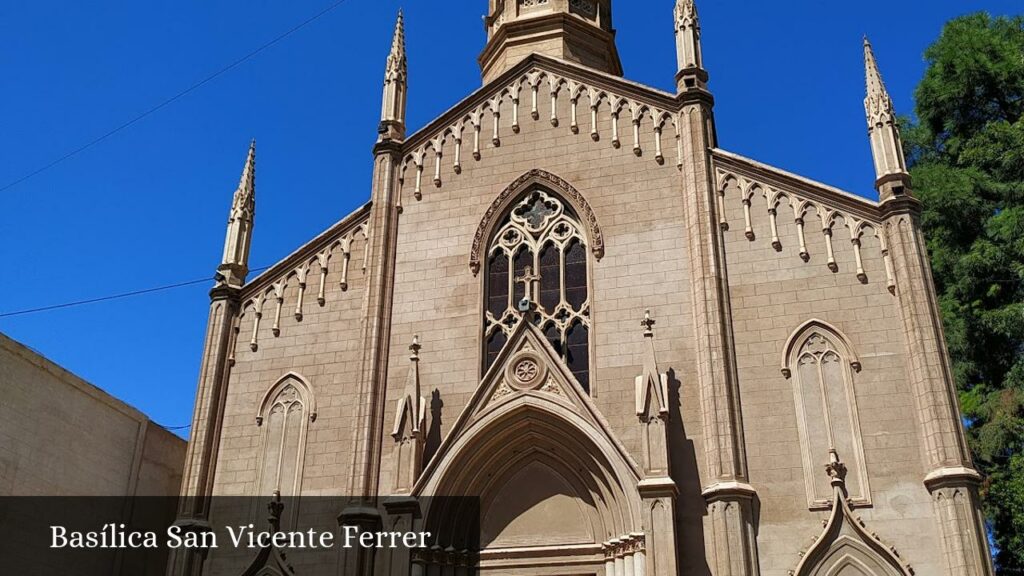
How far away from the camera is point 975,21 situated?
29672 mm

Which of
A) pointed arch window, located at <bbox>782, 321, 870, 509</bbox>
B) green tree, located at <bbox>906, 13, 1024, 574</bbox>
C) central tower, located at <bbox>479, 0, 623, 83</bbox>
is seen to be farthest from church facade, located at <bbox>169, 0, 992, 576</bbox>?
green tree, located at <bbox>906, 13, 1024, 574</bbox>

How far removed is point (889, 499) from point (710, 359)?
3.80 m

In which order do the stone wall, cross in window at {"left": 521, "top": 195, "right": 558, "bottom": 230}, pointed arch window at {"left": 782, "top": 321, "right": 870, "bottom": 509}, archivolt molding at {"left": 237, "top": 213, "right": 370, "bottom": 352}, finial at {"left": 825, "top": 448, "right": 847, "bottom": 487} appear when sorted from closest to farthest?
1. finial at {"left": 825, "top": 448, "right": 847, "bottom": 487}
2. pointed arch window at {"left": 782, "top": 321, "right": 870, "bottom": 509}
3. the stone wall
4. cross in window at {"left": 521, "top": 195, "right": 558, "bottom": 230}
5. archivolt molding at {"left": 237, "top": 213, "right": 370, "bottom": 352}

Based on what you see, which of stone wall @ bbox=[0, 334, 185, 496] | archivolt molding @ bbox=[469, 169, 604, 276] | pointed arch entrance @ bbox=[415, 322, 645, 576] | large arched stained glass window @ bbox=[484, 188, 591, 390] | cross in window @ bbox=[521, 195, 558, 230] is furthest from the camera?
cross in window @ bbox=[521, 195, 558, 230]


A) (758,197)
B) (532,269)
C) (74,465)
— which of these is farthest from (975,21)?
(74,465)

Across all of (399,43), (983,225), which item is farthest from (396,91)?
(983,225)

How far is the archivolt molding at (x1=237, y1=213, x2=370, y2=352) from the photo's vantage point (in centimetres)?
2017

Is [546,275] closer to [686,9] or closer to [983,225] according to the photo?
[686,9]

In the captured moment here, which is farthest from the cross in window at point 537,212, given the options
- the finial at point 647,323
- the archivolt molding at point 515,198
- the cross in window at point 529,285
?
the finial at point 647,323

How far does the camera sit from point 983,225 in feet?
84.3

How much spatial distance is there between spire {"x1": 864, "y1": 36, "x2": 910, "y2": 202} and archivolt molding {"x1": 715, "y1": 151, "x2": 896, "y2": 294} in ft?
1.77

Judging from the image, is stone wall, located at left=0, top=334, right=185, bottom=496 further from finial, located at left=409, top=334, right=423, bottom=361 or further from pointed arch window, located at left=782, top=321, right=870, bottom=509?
pointed arch window, located at left=782, top=321, right=870, bottom=509

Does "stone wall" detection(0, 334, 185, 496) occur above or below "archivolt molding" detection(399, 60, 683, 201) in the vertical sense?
below

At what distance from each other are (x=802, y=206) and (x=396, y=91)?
10066mm
